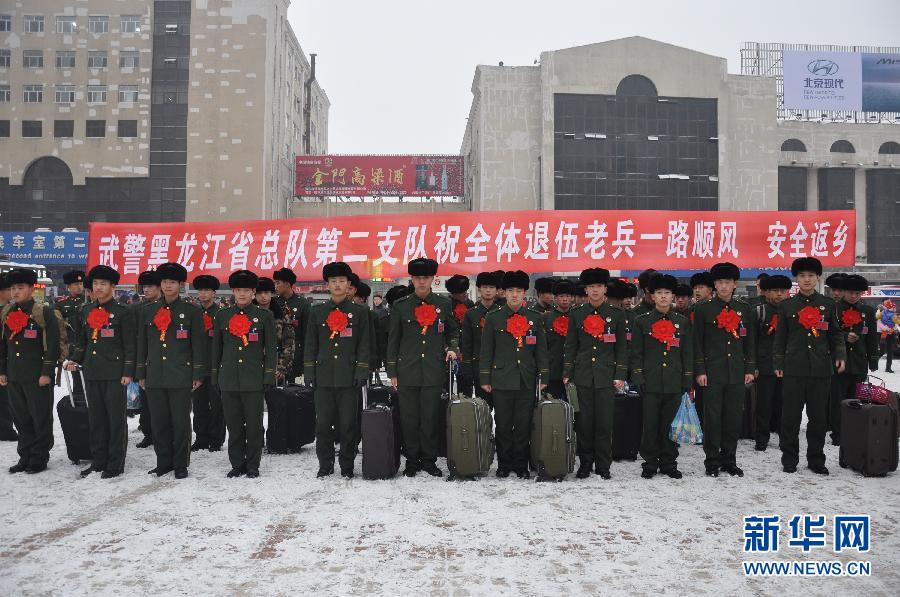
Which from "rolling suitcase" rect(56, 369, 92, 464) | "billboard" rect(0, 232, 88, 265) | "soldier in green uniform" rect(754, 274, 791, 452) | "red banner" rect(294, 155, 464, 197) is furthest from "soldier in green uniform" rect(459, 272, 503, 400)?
"red banner" rect(294, 155, 464, 197)

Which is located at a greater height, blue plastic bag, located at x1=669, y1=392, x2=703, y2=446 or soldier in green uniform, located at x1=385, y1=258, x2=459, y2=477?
soldier in green uniform, located at x1=385, y1=258, x2=459, y2=477

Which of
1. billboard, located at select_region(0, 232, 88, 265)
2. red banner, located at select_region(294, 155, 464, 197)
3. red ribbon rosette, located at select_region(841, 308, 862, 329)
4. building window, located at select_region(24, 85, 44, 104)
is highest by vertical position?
building window, located at select_region(24, 85, 44, 104)

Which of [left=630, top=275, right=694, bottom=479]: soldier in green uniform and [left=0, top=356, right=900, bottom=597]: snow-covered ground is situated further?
[left=630, top=275, right=694, bottom=479]: soldier in green uniform

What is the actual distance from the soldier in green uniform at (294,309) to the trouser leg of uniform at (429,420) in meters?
2.37

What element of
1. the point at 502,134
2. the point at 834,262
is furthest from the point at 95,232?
the point at 502,134

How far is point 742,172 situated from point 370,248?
126 feet

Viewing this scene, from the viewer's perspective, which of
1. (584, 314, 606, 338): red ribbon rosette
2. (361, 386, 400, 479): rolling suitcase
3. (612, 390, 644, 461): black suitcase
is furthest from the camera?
(612, 390, 644, 461): black suitcase

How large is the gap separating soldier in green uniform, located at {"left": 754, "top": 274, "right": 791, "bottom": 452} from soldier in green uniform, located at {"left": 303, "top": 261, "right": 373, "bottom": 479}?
16.8 ft

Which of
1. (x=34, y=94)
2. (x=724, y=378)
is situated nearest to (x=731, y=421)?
(x=724, y=378)

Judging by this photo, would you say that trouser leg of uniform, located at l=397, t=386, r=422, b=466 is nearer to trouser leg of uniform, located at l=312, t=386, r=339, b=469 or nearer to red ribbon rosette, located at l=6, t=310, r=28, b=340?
trouser leg of uniform, located at l=312, t=386, r=339, b=469

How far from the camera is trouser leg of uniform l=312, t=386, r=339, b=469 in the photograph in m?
6.59

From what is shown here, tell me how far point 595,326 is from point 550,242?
3.58 metres

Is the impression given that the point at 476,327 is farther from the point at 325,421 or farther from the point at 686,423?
the point at 686,423

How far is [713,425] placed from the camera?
6645 mm
